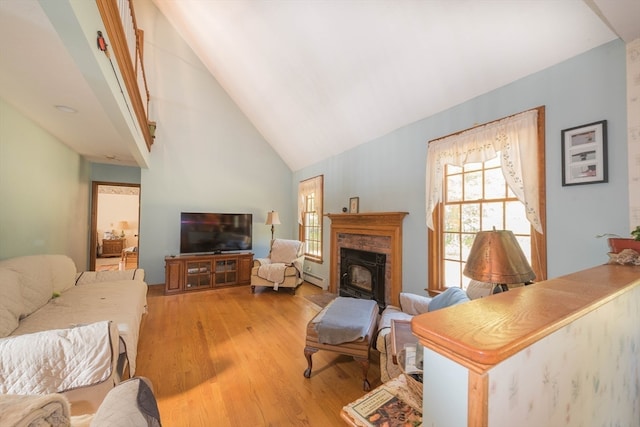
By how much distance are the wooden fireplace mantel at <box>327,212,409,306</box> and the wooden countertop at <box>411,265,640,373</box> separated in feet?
7.13

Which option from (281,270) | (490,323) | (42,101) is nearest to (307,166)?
(281,270)

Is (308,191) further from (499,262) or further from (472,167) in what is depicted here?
(499,262)

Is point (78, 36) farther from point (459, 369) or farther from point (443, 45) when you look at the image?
point (443, 45)

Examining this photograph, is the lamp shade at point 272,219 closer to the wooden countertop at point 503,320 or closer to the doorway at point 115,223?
the wooden countertop at point 503,320

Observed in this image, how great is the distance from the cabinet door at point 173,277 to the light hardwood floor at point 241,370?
2.24 ft

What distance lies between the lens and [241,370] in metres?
2.20

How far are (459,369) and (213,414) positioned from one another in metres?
1.84

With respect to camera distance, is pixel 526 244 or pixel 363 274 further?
pixel 363 274

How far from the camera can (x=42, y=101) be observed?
Result: 211 cm

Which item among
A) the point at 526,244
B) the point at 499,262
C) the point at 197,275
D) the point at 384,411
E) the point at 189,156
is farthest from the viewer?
the point at 189,156

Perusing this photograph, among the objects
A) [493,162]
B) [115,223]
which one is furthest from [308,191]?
[115,223]

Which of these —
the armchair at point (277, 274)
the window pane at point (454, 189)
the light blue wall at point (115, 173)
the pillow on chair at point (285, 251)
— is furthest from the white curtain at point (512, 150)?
the light blue wall at point (115, 173)

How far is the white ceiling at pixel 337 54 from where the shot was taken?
5.08 ft

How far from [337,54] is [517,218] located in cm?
249
